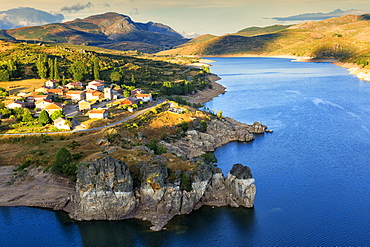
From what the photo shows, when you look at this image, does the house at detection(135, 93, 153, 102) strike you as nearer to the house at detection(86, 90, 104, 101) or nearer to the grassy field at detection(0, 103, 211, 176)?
the house at detection(86, 90, 104, 101)

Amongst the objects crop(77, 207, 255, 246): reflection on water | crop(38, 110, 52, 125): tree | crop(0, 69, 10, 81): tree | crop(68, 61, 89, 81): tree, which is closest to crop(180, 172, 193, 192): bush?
crop(77, 207, 255, 246): reflection on water

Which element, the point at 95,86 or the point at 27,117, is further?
Result: the point at 95,86

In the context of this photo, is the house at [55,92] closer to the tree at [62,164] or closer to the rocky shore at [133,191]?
the rocky shore at [133,191]

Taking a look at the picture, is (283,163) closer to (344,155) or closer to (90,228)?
(344,155)

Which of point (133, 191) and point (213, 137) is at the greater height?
point (213, 137)

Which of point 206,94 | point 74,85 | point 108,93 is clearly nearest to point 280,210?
point 108,93

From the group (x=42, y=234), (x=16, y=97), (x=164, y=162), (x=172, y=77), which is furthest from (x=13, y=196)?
(x=172, y=77)

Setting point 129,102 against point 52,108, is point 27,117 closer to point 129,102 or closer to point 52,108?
point 52,108
